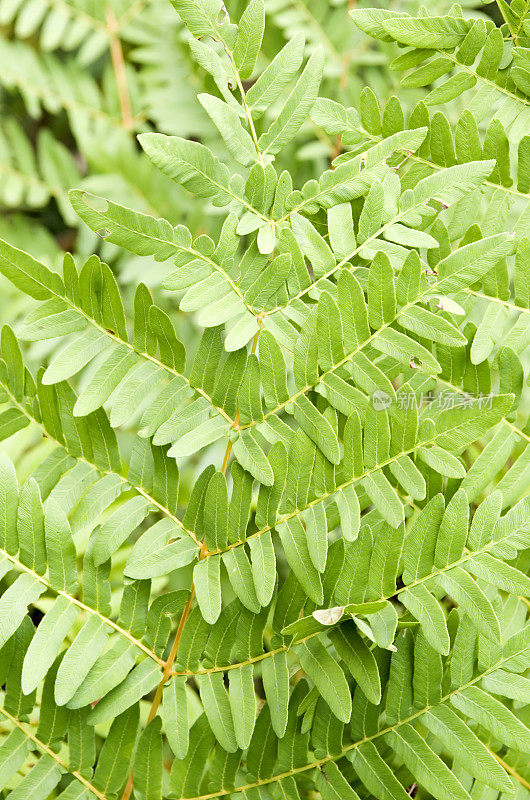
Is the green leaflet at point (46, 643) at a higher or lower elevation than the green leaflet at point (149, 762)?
higher

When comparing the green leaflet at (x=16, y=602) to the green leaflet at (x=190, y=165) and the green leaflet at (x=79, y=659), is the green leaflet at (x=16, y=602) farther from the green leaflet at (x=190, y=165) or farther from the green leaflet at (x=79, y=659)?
the green leaflet at (x=190, y=165)

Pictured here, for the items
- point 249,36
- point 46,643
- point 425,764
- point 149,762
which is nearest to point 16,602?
point 46,643

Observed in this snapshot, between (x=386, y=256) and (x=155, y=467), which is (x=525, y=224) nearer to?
(x=386, y=256)

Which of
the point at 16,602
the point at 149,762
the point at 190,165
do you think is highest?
the point at 190,165

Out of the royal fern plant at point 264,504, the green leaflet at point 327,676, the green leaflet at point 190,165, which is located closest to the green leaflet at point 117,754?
the royal fern plant at point 264,504

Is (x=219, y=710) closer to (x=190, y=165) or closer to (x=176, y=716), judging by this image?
(x=176, y=716)

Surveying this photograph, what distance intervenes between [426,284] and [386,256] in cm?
3

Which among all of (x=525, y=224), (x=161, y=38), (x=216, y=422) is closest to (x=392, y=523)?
(x=216, y=422)

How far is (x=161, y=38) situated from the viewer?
129 cm

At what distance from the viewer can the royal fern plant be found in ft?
1.48

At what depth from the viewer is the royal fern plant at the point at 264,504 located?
0.45 m

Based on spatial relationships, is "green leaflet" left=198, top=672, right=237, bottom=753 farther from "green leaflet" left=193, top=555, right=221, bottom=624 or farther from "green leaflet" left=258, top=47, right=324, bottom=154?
"green leaflet" left=258, top=47, right=324, bottom=154

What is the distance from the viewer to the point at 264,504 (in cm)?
47

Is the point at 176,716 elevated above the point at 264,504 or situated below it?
below
